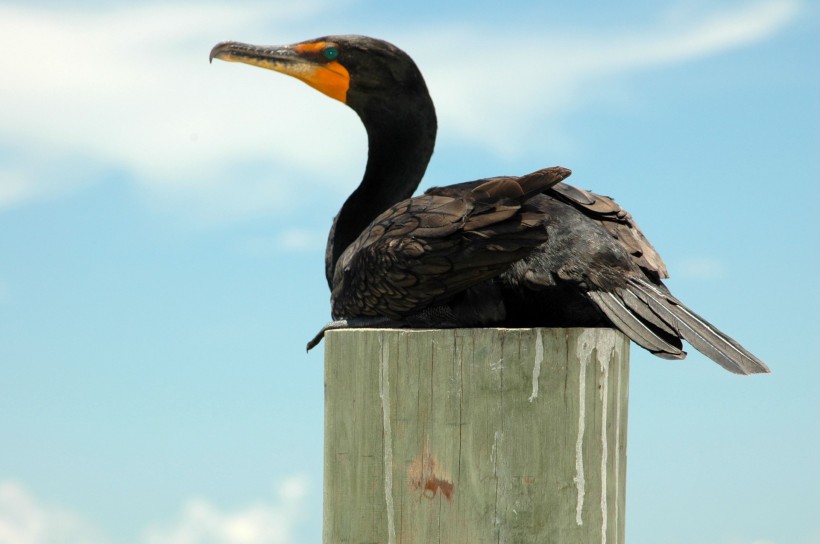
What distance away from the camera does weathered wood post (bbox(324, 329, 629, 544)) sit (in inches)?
121

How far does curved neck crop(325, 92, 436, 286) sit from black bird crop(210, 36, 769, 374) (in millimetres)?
509

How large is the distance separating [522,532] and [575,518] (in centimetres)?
20

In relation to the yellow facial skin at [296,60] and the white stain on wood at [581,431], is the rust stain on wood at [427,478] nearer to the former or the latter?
the white stain on wood at [581,431]

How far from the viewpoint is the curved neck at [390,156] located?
14.4ft

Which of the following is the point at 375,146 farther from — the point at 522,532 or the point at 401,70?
the point at 522,532

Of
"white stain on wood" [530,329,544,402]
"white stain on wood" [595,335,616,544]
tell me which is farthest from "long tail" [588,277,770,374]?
"white stain on wood" [530,329,544,402]

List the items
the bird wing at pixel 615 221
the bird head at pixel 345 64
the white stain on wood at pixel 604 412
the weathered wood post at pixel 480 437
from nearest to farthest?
the weathered wood post at pixel 480 437 < the white stain on wood at pixel 604 412 < the bird wing at pixel 615 221 < the bird head at pixel 345 64

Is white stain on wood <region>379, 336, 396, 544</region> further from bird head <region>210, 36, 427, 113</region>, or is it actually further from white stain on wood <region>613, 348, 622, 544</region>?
bird head <region>210, 36, 427, 113</region>

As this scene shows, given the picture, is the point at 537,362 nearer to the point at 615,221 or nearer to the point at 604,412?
the point at 604,412

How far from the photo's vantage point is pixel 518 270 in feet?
11.2

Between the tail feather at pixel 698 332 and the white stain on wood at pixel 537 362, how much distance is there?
1.64 feet

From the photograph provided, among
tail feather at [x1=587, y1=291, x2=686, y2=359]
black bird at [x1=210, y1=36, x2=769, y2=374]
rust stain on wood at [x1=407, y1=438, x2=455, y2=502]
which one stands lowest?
rust stain on wood at [x1=407, y1=438, x2=455, y2=502]

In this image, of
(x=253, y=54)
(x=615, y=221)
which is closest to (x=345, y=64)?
(x=253, y=54)

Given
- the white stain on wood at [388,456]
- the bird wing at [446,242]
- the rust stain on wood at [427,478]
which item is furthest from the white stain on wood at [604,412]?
the white stain on wood at [388,456]
